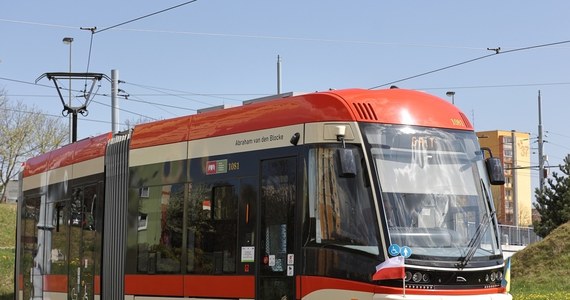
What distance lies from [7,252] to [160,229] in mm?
26618

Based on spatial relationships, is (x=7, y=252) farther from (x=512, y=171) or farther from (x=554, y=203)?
(x=512, y=171)

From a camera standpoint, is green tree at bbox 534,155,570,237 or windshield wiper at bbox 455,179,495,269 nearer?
windshield wiper at bbox 455,179,495,269

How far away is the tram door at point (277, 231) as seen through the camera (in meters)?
10.6

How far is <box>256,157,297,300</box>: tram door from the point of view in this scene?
10.6 meters

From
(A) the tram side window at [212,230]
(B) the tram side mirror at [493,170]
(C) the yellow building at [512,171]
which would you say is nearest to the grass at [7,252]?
(A) the tram side window at [212,230]

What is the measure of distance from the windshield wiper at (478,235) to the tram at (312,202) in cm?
2

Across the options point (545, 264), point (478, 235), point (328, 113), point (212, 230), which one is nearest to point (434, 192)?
point (478, 235)

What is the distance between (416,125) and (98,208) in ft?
21.2

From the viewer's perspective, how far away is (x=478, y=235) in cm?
1032

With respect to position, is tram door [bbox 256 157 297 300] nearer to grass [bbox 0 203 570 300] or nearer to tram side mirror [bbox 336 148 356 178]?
tram side mirror [bbox 336 148 356 178]

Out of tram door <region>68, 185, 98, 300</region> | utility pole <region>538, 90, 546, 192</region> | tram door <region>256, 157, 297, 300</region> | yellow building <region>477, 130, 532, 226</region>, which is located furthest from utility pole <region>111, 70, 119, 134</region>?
yellow building <region>477, 130, 532, 226</region>

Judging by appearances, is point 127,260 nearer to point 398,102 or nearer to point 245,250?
point 245,250

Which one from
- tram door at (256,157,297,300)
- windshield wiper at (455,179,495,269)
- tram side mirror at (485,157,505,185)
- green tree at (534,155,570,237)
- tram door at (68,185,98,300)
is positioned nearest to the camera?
windshield wiper at (455,179,495,269)

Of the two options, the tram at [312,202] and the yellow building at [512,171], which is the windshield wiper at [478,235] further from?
the yellow building at [512,171]
